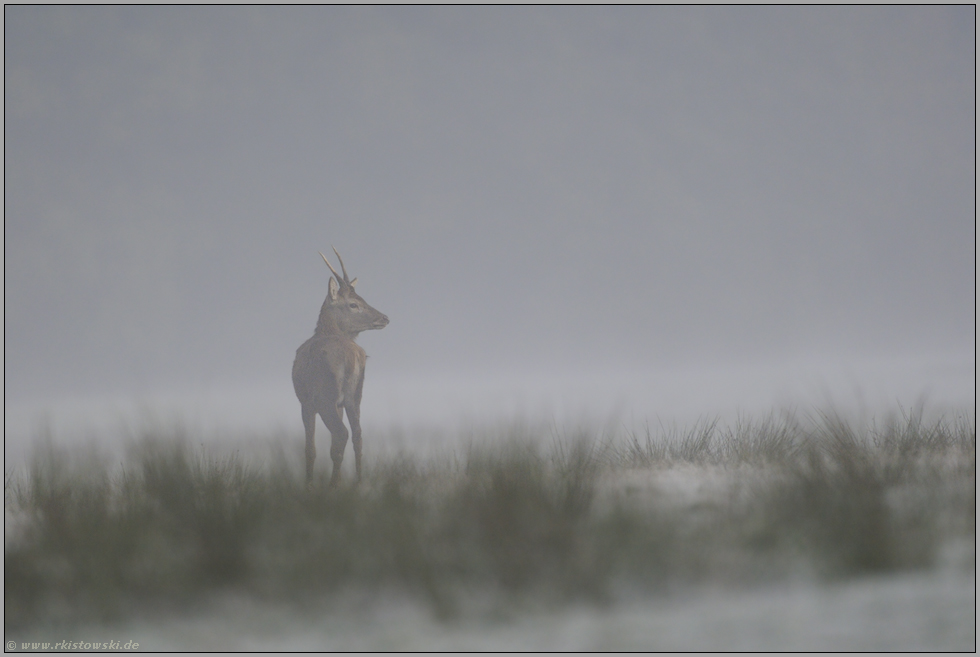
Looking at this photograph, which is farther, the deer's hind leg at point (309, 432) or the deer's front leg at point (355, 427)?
the deer's front leg at point (355, 427)

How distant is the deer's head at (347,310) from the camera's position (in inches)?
173

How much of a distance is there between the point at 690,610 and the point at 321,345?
102 inches

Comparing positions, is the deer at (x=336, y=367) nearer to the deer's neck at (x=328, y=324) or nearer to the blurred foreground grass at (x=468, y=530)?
the deer's neck at (x=328, y=324)

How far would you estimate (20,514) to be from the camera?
12.3 ft

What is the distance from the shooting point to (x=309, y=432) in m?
4.11

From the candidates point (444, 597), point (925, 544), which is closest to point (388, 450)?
point (444, 597)

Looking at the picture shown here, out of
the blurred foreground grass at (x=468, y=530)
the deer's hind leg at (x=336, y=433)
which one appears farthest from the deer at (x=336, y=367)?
the blurred foreground grass at (x=468, y=530)

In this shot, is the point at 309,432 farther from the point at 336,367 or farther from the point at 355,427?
the point at 336,367

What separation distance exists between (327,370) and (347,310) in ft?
1.33

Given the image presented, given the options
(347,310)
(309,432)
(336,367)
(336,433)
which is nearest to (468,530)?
(336,433)

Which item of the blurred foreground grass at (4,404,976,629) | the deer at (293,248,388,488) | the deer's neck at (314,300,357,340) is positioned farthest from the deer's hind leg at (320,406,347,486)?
the deer's neck at (314,300,357,340)

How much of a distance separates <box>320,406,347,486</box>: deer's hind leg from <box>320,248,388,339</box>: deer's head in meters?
0.51

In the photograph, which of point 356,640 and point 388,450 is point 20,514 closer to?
point 388,450

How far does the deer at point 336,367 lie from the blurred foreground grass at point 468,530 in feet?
1.40
